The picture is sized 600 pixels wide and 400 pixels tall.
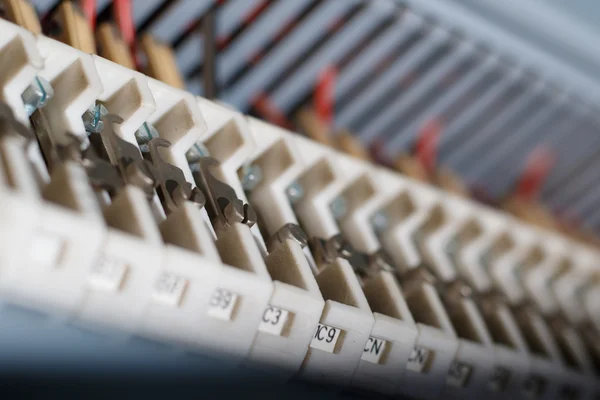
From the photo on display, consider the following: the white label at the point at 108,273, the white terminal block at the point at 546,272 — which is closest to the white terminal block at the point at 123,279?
the white label at the point at 108,273

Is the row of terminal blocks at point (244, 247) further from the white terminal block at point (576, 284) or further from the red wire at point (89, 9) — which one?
the red wire at point (89, 9)

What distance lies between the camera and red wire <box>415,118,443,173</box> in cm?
149

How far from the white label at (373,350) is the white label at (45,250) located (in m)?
0.38

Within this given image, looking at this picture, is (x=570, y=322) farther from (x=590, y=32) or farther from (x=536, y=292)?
(x=590, y=32)

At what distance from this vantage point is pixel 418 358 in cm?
92

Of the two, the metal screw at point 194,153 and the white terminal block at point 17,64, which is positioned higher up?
the metal screw at point 194,153

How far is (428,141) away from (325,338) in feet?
2.47

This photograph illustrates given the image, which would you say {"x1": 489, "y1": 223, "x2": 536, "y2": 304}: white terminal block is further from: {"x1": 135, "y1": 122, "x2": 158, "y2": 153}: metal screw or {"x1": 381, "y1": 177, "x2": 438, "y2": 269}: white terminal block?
{"x1": 135, "y1": 122, "x2": 158, "y2": 153}: metal screw

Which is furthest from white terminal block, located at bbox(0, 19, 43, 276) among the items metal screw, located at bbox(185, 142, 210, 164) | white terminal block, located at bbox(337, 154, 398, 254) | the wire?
the wire

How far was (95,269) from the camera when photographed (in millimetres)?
672

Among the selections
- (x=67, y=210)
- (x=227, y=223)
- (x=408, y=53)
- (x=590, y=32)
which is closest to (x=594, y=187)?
(x=590, y=32)

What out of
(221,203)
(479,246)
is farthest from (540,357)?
(221,203)

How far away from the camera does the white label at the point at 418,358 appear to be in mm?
911

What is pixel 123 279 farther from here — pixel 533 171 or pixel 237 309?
pixel 533 171
